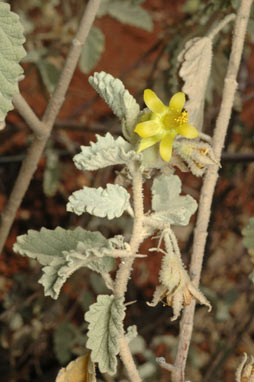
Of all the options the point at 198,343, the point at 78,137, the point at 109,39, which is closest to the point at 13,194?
the point at 198,343

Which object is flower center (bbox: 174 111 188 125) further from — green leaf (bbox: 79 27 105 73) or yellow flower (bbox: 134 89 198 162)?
green leaf (bbox: 79 27 105 73)

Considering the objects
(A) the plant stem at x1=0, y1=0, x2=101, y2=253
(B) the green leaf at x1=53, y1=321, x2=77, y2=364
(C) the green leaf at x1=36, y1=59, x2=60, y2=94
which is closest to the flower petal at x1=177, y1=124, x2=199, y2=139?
(A) the plant stem at x1=0, y1=0, x2=101, y2=253

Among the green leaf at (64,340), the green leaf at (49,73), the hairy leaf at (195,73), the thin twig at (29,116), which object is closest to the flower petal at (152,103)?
the hairy leaf at (195,73)

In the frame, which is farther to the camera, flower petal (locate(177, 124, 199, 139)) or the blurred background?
the blurred background

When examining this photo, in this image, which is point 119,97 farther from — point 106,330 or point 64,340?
point 64,340

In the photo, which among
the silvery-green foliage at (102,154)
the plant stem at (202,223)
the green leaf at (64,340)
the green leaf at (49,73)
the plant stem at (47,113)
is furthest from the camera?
the green leaf at (64,340)

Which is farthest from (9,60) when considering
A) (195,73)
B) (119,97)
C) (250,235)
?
(250,235)

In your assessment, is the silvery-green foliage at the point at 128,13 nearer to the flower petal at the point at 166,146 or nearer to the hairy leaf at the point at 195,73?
the hairy leaf at the point at 195,73
